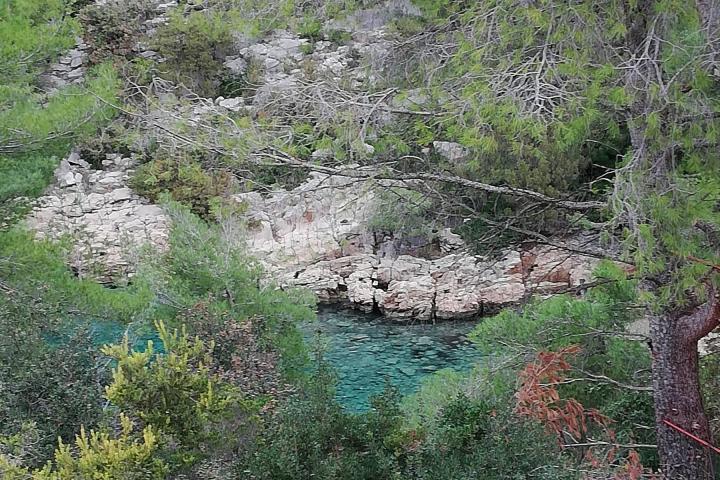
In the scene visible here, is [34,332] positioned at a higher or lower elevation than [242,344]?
higher

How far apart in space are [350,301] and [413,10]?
6934 millimetres

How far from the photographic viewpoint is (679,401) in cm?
360

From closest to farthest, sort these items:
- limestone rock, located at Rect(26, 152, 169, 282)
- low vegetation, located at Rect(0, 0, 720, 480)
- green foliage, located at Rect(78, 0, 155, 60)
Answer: low vegetation, located at Rect(0, 0, 720, 480) < limestone rock, located at Rect(26, 152, 169, 282) < green foliage, located at Rect(78, 0, 155, 60)

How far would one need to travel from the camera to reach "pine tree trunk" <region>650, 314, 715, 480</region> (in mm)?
3547

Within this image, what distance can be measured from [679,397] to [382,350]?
18.9ft

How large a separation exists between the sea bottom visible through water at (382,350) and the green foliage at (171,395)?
463cm

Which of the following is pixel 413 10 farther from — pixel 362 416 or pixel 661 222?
pixel 362 416

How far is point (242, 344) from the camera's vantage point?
5.45m

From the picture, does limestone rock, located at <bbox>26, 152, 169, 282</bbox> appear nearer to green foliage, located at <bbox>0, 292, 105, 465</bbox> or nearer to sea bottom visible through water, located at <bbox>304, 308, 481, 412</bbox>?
sea bottom visible through water, located at <bbox>304, 308, 481, 412</bbox>

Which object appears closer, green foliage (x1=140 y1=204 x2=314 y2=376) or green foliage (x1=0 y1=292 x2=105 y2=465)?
green foliage (x1=0 y1=292 x2=105 y2=465)

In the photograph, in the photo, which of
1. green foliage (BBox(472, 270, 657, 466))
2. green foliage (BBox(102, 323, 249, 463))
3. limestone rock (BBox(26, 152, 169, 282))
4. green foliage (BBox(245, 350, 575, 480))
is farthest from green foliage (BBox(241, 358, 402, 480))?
limestone rock (BBox(26, 152, 169, 282))

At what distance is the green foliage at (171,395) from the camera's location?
262 centimetres

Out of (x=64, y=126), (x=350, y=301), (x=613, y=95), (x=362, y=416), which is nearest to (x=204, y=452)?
(x=362, y=416)

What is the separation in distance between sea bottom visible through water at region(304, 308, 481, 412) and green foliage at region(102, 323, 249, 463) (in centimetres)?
463
